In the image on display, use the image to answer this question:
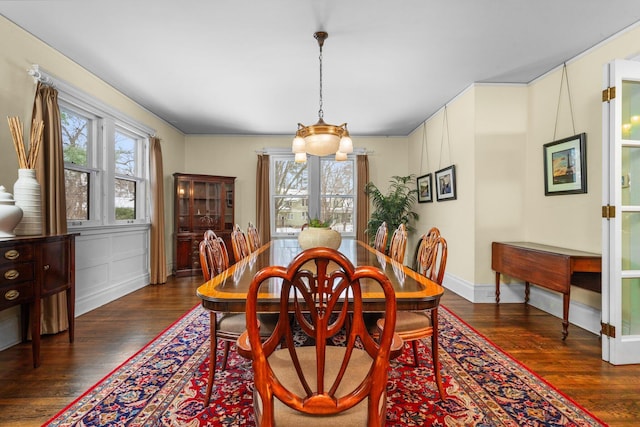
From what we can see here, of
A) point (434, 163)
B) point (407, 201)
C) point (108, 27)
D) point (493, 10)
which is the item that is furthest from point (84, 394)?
point (407, 201)

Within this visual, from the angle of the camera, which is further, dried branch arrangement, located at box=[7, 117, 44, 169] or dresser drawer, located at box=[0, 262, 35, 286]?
dried branch arrangement, located at box=[7, 117, 44, 169]

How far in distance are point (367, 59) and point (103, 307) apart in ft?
12.9

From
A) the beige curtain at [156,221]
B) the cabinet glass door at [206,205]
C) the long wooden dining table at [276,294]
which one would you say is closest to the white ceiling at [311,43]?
the beige curtain at [156,221]

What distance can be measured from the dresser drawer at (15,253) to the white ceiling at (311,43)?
1779mm

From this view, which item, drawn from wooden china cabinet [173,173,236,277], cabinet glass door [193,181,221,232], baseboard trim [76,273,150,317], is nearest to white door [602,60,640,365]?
baseboard trim [76,273,150,317]

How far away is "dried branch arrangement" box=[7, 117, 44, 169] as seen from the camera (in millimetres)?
2510

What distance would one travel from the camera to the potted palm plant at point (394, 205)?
587cm

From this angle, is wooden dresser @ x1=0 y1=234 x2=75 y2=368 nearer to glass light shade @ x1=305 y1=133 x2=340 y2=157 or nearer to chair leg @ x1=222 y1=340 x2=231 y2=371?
chair leg @ x1=222 y1=340 x2=231 y2=371

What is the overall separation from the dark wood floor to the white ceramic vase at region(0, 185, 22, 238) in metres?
0.94

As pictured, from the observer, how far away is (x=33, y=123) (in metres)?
2.73

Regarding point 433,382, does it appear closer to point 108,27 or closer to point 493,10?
point 493,10

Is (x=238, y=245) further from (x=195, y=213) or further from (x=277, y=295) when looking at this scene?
(x=195, y=213)

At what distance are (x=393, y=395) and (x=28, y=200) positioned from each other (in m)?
2.96

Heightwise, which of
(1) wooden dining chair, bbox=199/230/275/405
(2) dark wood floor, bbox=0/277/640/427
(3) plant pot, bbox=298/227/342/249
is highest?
(3) plant pot, bbox=298/227/342/249
